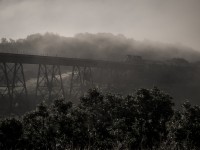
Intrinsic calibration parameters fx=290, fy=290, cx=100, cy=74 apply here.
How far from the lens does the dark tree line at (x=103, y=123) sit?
22.6 meters

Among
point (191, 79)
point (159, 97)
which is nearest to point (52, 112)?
point (159, 97)

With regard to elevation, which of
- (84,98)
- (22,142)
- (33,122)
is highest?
(84,98)

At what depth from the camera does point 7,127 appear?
84.6 feet

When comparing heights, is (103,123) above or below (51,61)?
below

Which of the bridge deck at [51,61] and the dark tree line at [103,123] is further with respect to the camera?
the bridge deck at [51,61]

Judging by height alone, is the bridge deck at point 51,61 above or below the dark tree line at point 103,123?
above

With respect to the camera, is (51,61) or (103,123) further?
(51,61)

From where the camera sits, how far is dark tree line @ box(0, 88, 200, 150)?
22594 mm

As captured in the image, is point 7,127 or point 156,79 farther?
point 156,79

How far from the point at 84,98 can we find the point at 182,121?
31.7 ft

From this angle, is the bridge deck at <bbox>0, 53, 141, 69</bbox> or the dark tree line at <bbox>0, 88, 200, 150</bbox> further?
the bridge deck at <bbox>0, 53, 141, 69</bbox>

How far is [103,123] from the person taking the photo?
2591 cm

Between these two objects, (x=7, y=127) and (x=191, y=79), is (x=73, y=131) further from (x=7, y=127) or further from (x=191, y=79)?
Answer: (x=191, y=79)

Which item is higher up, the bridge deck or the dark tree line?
the bridge deck
